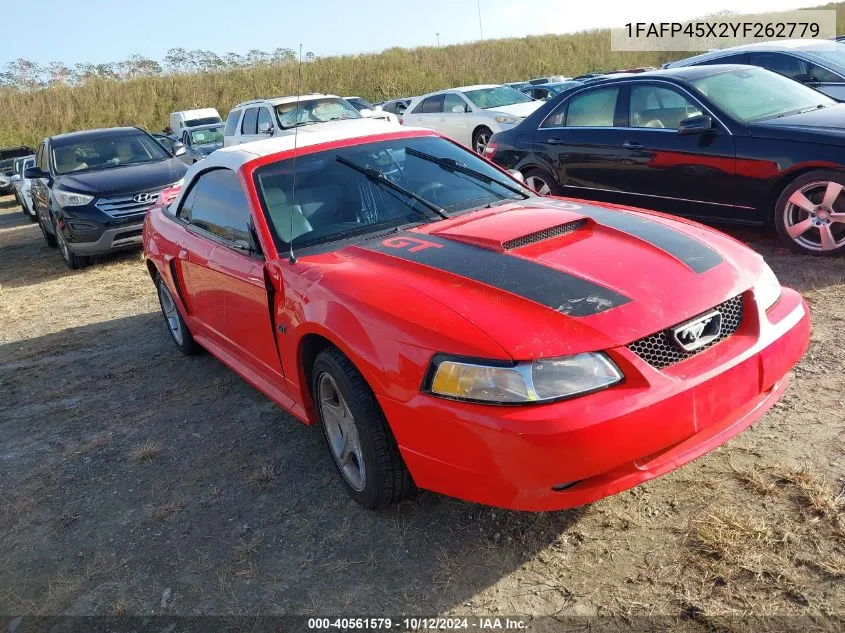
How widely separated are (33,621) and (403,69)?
140 ft

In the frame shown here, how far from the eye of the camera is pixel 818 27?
74.4ft

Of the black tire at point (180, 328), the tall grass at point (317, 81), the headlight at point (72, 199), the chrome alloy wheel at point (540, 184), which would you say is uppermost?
the tall grass at point (317, 81)

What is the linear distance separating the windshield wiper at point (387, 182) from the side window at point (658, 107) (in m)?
3.54

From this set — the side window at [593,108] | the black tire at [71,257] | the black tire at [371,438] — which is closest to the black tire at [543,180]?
the side window at [593,108]

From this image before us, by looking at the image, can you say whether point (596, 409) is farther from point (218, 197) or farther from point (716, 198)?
point (716, 198)

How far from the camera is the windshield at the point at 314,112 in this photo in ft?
41.0

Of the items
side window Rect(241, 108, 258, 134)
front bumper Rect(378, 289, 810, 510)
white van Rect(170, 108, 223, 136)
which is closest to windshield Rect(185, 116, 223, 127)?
white van Rect(170, 108, 223, 136)

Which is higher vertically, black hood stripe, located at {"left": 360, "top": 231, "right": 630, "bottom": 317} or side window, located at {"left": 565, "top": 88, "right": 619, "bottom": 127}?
side window, located at {"left": 565, "top": 88, "right": 619, "bottom": 127}

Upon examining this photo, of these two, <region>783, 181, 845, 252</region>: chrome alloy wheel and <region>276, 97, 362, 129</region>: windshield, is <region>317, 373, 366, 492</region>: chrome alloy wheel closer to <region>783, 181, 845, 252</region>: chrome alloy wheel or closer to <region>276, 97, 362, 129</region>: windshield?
<region>783, 181, 845, 252</region>: chrome alloy wheel

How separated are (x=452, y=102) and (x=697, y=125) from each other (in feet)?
30.5

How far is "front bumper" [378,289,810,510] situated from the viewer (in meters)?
2.25

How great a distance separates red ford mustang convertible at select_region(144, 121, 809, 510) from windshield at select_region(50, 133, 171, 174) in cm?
698

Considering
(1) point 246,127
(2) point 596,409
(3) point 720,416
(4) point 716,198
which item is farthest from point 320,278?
(1) point 246,127

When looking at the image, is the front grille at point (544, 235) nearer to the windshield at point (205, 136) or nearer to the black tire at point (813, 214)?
the black tire at point (813, 214)
